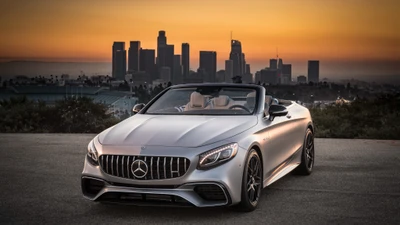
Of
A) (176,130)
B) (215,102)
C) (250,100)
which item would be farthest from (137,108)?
(176,130)

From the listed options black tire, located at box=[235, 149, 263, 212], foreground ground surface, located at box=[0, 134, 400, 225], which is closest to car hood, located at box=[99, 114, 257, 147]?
black tire, located at box=[235, 149, 263, 212]

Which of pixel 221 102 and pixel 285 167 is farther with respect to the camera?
pixel 285 167

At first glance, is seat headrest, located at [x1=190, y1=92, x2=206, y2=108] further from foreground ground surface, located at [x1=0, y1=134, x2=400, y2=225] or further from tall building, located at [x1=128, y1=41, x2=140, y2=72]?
tall building, located at [x1=128, y1=41, x2=140, y2=72]

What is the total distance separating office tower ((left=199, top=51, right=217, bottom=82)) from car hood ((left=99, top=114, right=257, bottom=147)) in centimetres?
1930

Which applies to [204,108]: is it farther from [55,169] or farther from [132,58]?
[132,58]

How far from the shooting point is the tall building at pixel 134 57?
32.9 meters

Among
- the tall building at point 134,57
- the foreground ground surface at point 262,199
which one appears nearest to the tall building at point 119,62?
the tall building at point 134,57

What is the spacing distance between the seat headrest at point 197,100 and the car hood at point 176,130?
0.51 meters

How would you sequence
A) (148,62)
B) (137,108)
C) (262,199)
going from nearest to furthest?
1. (262,199)
2. (137,108)
3. (148,62)

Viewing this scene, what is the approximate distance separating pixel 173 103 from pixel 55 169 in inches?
129

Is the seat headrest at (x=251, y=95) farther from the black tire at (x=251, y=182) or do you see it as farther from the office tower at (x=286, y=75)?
the office tower at (x=286, y=75)

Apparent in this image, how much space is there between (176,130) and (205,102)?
4.81 ft

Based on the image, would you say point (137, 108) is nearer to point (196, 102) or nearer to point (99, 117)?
point (196, 102)

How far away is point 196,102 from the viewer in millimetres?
9414
